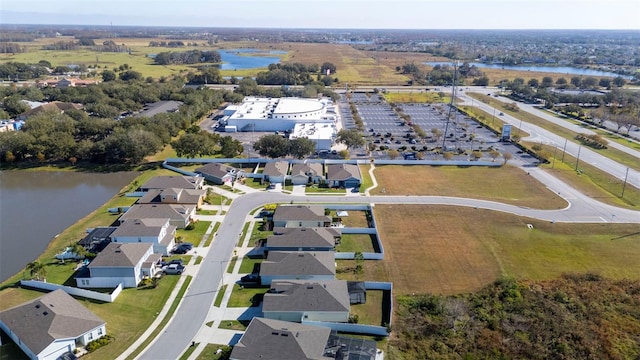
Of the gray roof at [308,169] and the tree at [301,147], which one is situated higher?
the tree at [301,147]

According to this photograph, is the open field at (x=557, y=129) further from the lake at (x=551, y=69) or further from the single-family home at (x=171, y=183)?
the lake at (x=551, y=69)

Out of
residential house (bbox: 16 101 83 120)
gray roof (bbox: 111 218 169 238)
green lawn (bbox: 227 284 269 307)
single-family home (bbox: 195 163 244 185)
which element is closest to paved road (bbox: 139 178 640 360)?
green lawn (bbox: 227 284 269 307)

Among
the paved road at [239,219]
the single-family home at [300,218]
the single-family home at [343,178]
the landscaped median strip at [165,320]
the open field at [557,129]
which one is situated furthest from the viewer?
the open field at [557,129]

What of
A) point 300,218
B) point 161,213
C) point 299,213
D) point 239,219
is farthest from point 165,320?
point 299,213

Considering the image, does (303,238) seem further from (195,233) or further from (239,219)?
(195,233)

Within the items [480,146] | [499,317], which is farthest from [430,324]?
[480,146]

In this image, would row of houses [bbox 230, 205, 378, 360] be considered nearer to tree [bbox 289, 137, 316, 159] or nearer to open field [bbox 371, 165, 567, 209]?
open field [bbox 371, 165, 567, 209]

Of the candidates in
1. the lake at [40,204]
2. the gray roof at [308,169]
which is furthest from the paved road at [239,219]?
the lake at [40,204]
